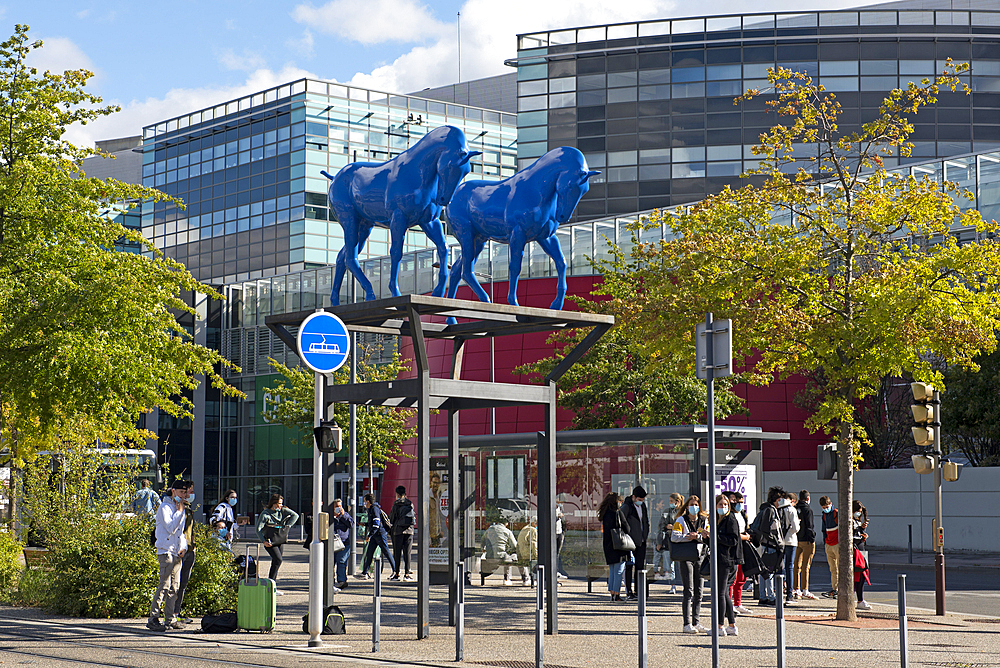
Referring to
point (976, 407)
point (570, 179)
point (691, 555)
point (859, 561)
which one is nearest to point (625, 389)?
point (976, 407)

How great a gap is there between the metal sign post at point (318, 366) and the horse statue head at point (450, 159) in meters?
2.19

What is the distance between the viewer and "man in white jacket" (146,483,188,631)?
14.5 meters

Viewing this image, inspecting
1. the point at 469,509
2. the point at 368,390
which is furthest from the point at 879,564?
the point at 368,390

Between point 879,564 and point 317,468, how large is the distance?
2019cm

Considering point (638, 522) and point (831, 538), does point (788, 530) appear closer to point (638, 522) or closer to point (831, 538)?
point (831, 538)

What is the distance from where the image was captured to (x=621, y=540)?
1772cm

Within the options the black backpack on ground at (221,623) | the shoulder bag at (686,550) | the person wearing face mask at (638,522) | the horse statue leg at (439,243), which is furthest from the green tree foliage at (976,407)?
the black backpack on ground at (221,623)

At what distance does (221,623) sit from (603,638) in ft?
15.1

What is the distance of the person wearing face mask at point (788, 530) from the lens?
1909cm

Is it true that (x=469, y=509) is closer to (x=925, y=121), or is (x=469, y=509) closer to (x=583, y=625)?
(x=583, y=625)

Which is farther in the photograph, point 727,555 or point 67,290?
point 67,290

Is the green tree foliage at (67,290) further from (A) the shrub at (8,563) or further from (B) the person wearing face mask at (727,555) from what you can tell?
(B) the person wearing face mask at (727,555)

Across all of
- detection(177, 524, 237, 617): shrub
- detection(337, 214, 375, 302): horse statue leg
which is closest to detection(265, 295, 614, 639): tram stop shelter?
detection(337, 214, 375, 302): horse statue leg

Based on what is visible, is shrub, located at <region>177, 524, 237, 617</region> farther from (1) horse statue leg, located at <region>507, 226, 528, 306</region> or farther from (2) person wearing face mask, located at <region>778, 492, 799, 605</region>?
(2) person wearing face mask, located at <region>778, 492, 799, 605</region>
